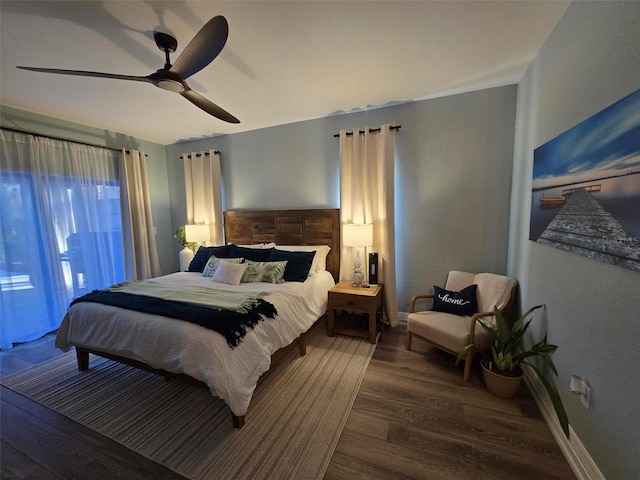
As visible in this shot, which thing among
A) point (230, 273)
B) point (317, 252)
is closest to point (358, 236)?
point (317, 252)

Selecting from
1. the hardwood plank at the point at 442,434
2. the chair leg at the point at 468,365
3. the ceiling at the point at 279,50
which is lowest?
the hardwood plank at the point at 442,434

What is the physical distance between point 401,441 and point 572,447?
3.05ft

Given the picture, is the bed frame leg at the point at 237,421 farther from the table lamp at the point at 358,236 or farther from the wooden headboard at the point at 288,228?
the wooden headboard at the point at 288,228

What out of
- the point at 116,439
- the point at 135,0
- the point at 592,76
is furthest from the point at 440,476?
the point at 135,0

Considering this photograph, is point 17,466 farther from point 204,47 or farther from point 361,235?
point 361,235

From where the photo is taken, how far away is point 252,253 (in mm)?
3145

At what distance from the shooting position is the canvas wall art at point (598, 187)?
3.29 feet

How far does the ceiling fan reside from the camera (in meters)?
1.29

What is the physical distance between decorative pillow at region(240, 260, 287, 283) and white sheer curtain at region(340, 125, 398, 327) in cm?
103

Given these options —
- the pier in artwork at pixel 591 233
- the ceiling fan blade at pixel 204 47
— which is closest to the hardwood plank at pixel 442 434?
the pier in artwork at pixel 591 233

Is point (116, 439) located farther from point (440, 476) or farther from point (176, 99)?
point (176, 99)

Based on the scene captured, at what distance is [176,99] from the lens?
2.63 m

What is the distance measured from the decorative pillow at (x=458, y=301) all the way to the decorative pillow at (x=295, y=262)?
4.75 ft

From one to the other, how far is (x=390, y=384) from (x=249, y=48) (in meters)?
2.92
